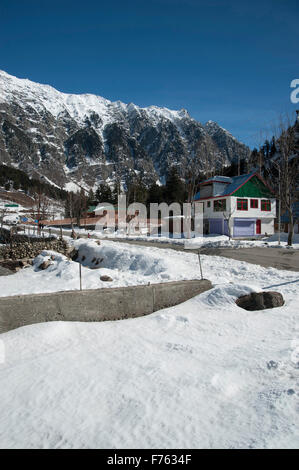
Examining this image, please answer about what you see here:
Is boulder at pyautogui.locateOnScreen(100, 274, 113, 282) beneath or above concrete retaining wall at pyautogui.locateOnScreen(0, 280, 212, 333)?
beneath

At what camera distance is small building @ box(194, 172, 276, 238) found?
31.7 metres

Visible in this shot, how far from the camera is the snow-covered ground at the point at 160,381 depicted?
337 cm

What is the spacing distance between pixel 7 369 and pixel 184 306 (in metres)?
5.02

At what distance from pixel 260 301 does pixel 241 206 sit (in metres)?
25.9

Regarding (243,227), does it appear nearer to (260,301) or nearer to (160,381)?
(260,301)

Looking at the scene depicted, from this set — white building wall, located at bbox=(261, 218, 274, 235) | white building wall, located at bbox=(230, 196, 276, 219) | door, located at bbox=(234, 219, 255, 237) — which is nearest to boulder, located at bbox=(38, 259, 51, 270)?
white building wall, located at bbox=(230, 196, 276, 219)

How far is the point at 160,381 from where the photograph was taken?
4.51 meters

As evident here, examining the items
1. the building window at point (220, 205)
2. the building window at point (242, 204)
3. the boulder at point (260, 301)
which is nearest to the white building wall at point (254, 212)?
the building window at point (242, 204)

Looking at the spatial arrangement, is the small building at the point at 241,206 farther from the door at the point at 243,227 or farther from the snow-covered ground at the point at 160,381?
the snow-covered ground at the point at 160,381

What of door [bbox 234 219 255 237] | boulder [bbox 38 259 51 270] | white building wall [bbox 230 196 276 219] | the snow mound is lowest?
boulder [bbox 38 259 51 270]

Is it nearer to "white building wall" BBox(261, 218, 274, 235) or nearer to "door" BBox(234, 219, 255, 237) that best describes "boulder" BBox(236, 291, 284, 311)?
"door" BBox(234, 219, 255, 237)

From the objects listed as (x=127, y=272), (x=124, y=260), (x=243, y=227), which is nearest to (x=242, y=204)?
(x=243, y=227)
